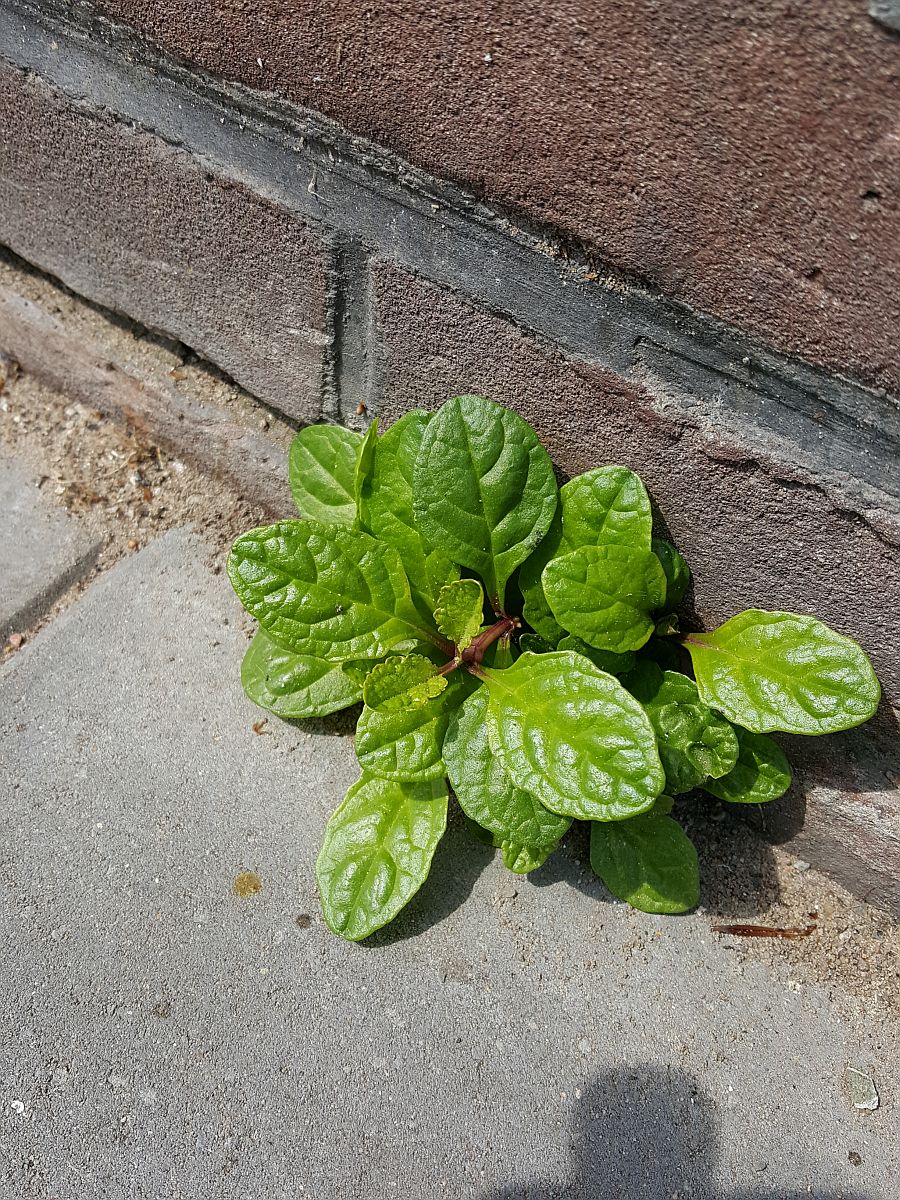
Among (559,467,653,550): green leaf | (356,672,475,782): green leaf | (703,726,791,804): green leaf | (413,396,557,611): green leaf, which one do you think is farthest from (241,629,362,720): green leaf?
(703,726,791,804): green leaf

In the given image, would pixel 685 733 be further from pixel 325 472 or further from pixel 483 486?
pixel 325 472

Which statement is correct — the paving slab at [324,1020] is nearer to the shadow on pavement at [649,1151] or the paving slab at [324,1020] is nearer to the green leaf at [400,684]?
the shadow on pavement at [649,1151]

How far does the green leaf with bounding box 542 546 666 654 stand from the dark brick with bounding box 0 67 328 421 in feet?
1.59

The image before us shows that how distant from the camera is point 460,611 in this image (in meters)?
1.21

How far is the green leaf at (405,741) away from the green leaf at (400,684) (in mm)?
10

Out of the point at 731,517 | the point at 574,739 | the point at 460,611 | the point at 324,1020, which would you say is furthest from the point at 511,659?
the point at 324,1020

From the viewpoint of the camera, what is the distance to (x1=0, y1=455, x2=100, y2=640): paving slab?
4.82ft

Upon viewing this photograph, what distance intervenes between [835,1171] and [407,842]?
59 cm

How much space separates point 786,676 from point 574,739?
0.26m

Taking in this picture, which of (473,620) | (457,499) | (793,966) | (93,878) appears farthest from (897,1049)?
(93,878)

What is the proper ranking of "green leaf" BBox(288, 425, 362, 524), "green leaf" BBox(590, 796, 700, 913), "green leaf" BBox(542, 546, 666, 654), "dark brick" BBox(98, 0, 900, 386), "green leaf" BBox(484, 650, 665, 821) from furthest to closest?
"green leaf" BBox(288, 425, 362, 524) < "green leaf" BBox(590, 796, 700, 913) < "green leaf" BBox(542, 546, 666, 654) < "green leaf" BBox(484, 650, 665, 821) < "dark brick" BBox(98, 0, 900, 386)

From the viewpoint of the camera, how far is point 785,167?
2.77 ft

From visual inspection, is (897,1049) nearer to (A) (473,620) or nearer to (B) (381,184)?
(A) (473,620)

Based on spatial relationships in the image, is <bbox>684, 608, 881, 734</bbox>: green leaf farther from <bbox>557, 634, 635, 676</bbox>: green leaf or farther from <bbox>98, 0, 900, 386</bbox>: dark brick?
<bbox>98, 0, 900, 386</bbox>: dark brick
